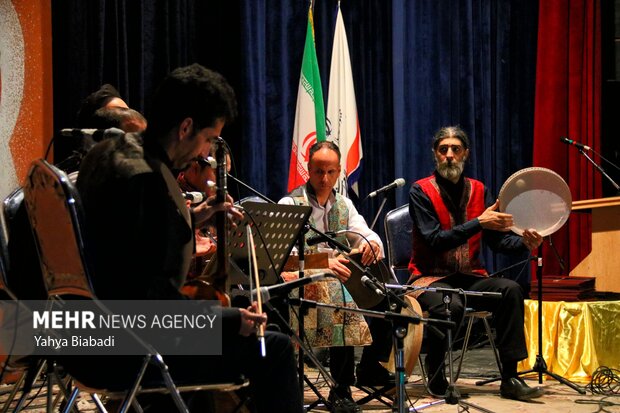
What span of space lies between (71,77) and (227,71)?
133 centimetres

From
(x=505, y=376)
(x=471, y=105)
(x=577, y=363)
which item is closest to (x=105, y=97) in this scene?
(x=505, y=376)

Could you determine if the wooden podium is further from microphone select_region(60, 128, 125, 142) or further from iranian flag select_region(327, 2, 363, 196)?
microphone select_region(60, 128, 125, 142)

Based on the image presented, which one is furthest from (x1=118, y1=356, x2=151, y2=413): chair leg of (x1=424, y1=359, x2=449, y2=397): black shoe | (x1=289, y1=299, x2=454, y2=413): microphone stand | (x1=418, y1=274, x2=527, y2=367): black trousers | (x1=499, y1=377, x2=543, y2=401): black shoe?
(x1=499, y1=377, x2=543, y2=401): black shoe

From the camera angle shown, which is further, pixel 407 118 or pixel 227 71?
pixel 407 118

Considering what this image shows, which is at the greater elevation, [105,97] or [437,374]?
[105,97]

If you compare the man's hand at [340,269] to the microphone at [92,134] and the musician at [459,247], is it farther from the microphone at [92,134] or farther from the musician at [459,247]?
the microphone at [92,134]

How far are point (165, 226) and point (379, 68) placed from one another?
17.0 ft

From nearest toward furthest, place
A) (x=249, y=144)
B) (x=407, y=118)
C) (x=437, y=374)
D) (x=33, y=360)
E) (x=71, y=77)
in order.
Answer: (x=33, y=360) < (x=437, y=374) < (x=71, y=77) < (x=249, y=144) < (x=407, y=118)

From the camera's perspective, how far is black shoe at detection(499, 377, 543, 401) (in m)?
4.46

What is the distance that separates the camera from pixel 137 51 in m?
5.82

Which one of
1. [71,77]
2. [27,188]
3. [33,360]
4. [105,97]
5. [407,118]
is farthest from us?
[407,118]

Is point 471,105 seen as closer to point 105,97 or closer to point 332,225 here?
point 332,225

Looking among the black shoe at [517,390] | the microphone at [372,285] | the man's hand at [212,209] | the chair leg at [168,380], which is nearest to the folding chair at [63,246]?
the chair leg at [168,380]

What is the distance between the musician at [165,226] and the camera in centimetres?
209
